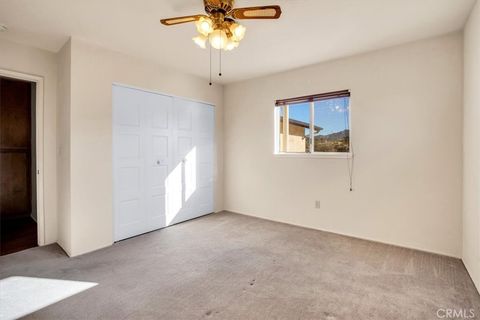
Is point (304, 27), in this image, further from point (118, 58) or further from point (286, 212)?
point (286, 212)

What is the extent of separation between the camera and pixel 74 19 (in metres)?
2.36

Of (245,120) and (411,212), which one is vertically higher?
(245,120)

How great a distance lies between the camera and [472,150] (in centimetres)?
218

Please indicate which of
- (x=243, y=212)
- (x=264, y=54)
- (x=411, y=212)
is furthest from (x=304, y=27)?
(x=243, y=212)

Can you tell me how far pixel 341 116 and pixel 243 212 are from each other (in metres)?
2.39

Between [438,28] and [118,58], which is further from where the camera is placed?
[118,58]

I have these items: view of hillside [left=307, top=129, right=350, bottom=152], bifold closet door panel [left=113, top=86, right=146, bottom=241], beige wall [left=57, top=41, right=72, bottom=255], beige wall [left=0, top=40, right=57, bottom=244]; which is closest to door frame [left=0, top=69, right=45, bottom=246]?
beige wall [left=0, top=40, right=57, bottom=244]

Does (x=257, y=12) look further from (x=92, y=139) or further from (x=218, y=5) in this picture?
Result: (x=92, y=139)

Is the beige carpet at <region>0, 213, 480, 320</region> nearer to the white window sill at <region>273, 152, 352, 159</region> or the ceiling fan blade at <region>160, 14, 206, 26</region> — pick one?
the white window sill at <region>273, 152, 352, 159</region>

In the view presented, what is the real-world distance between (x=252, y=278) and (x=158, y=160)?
2224 mm

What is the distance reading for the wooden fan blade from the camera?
1630mm

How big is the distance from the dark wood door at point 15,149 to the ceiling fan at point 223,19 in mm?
3965

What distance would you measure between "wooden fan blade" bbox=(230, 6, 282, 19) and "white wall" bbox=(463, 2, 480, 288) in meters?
1.81

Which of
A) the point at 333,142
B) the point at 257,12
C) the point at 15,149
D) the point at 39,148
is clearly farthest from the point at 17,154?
the point at 333,142
